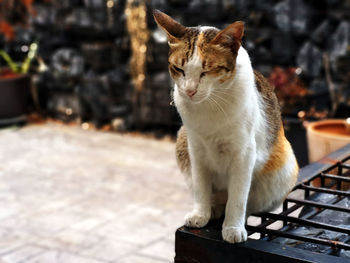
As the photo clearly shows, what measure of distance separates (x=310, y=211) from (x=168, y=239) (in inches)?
61.1

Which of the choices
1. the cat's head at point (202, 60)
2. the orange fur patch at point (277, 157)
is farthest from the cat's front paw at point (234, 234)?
the cat's head at point (202, 60)

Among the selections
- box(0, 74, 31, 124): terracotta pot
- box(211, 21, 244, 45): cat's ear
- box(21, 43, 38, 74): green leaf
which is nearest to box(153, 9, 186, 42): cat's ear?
box(211, 21, 244, 45): cat's ear

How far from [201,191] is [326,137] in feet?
5.72

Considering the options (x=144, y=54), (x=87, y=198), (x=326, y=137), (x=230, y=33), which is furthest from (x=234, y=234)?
(x=144, y=54)

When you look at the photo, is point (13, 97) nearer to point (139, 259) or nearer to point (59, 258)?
point (59, 258)

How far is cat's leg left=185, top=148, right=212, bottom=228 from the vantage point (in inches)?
61.2

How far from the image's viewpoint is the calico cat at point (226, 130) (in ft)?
4.42

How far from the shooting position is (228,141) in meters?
1.47

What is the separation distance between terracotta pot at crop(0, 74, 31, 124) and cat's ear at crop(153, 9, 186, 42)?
4478 millimetres

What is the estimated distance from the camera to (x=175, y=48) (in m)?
1.39

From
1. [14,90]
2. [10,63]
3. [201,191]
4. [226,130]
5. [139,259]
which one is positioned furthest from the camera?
[10,63]

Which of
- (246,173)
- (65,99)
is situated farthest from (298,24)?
(246,173)

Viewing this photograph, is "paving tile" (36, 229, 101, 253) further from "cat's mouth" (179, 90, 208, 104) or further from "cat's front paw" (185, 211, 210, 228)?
"cat's mouth" (179, 90, 208, 104)

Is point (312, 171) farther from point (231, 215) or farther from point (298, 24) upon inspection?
point (298, 24)
